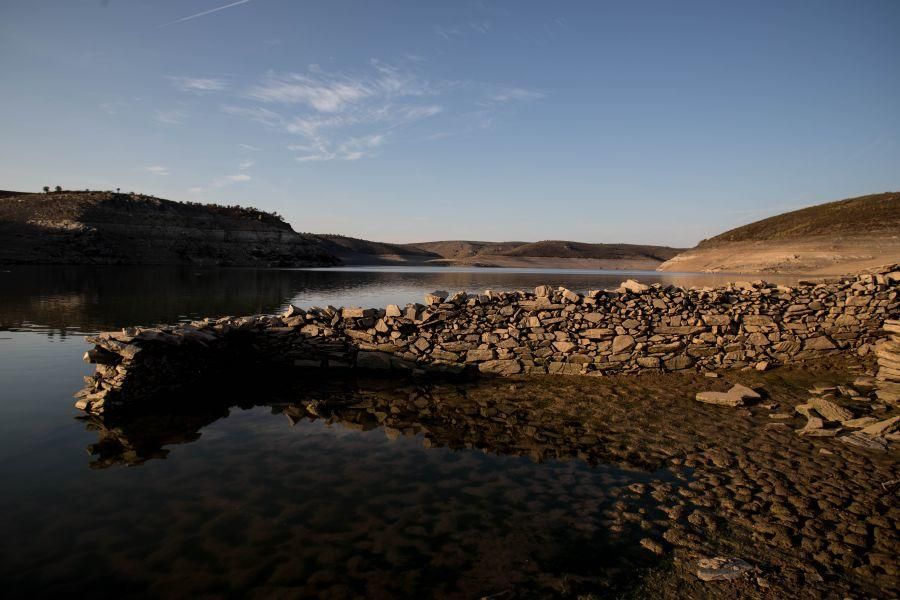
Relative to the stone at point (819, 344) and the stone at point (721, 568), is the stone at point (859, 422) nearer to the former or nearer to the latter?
the stone at point (819, 344)

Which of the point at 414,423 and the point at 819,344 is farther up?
the point at 819,344

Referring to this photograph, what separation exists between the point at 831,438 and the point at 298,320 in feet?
40.7

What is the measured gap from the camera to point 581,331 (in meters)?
12.6

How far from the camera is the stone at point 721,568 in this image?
4496mm

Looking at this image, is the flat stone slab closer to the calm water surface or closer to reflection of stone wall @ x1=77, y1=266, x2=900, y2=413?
reflection of stone wall @ x1=77, y1=266, x2=900, y2=413

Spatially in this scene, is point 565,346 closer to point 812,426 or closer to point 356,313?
point 812,426

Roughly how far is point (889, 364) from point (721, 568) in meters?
9.87

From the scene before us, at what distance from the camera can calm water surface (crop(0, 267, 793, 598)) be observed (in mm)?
4535

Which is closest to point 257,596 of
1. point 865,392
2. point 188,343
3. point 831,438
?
point 188,343

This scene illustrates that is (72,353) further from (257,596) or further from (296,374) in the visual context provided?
(257,596)

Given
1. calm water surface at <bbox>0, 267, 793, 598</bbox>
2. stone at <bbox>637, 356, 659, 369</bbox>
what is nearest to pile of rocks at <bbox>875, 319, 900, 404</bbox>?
stone at <bbox>637, 356, 659, 369</bbox>

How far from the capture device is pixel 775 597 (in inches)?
167

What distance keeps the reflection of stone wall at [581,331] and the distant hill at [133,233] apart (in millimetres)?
63184

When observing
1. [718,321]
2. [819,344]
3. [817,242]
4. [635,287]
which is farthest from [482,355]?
[817,242]
